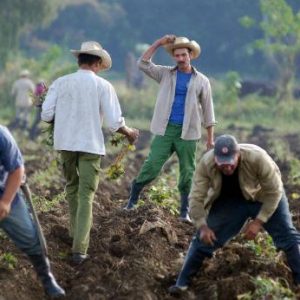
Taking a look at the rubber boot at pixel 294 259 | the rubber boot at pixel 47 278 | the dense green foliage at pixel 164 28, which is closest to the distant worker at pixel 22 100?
the rubber boot at pixel 47 278

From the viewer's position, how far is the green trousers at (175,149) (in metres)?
9.82

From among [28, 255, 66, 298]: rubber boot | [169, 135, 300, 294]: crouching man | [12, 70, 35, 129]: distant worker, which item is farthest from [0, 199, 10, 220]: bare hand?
[12, 70, 35, 129]: distant worker

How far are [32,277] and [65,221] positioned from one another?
6.36ft

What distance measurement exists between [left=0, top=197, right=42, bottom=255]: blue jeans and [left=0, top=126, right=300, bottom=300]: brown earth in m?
0.48

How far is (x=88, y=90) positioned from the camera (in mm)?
8297

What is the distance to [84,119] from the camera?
8289 mm

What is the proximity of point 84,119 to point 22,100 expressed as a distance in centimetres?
1496

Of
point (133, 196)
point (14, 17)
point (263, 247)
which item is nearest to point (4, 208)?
point (263, 247)

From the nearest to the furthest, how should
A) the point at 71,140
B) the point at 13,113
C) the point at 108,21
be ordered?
the point at 71,140 → the point at 13,113 → the point at 108,21

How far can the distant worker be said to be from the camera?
22.9 meters

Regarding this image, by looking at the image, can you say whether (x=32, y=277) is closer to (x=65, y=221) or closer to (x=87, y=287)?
(x=87, y=287)

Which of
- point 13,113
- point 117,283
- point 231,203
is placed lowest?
point 13,113

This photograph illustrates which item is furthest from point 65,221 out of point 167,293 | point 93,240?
point 167,293

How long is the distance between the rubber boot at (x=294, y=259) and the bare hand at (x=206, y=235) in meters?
0.65
